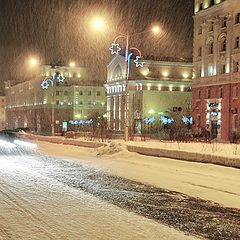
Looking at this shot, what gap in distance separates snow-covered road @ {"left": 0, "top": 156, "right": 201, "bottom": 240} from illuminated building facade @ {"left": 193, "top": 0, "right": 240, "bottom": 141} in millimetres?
45124

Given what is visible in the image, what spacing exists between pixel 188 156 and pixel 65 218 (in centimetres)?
1442

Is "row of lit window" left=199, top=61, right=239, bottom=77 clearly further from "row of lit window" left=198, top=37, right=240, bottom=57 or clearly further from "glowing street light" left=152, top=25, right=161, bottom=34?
"glowing street light" left=152, top=25, right=161, bottom=34

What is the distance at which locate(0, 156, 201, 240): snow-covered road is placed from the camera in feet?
28.8

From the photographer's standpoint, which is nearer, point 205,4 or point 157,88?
point 205,4

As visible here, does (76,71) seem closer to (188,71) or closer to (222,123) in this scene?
(188,71)

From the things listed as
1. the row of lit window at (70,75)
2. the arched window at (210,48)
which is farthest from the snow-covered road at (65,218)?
the row of lit window at (70,75)

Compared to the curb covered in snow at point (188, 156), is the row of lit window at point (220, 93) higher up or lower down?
Result: higher up

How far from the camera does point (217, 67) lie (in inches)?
2424

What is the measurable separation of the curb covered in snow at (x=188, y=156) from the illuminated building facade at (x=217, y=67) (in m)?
30.1

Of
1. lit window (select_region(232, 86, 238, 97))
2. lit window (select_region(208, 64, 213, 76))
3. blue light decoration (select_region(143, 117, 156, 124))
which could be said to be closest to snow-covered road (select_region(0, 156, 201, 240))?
lit window (select_region(232, 86, 238, 97))

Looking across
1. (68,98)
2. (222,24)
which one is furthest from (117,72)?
(222,24)

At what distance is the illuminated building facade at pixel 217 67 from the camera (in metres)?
58.0

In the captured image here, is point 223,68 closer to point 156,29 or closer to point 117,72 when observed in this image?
point 156,29

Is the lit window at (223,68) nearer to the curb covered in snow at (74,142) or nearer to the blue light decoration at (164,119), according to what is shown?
the curb covered in snow at (74,142)
